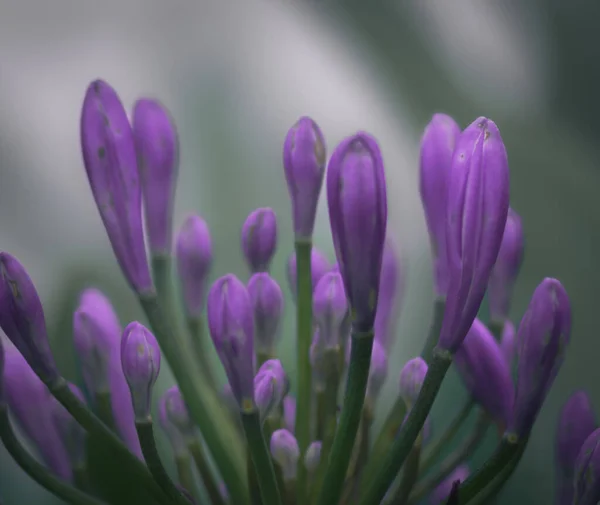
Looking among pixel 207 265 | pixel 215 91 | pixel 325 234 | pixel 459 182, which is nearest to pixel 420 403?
pixel 459 182

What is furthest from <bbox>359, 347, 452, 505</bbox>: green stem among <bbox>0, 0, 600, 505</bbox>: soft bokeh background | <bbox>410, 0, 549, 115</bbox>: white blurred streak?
<bbox>410, 0, 549, 115</bbox>: white blurred streak

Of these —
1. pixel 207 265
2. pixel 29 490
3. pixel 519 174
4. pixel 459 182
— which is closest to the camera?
pixel 459 182

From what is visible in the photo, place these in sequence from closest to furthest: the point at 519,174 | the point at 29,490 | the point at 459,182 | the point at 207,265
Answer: the point at 459,182
the point at 207,265
the point at 29,490
the point at 519,174

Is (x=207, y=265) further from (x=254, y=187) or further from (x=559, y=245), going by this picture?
(x=559, y=245)

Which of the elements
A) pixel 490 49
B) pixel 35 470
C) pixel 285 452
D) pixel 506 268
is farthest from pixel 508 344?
pixel 490 49

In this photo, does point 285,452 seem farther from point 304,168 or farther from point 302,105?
point 302,105

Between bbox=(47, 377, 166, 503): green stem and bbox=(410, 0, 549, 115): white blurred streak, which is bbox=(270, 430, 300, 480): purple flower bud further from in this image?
bbox=(410, 0, 549, 115): white blurred streak
